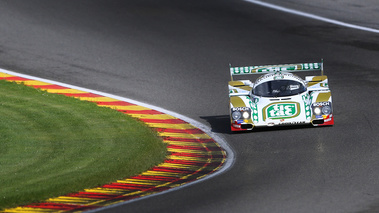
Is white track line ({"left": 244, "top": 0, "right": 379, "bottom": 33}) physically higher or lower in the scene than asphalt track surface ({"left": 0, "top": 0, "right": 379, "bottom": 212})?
higher

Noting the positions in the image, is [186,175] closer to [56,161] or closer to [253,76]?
[56,161]

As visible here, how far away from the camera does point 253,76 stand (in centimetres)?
2423

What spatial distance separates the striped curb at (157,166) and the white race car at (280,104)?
3.29 ft

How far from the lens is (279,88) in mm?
18734

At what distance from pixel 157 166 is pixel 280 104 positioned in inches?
151

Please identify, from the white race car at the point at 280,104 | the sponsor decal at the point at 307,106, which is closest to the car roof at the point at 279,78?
the white race car at the point at 280,104

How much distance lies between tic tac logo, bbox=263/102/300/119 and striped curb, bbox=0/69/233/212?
1476 millimetres

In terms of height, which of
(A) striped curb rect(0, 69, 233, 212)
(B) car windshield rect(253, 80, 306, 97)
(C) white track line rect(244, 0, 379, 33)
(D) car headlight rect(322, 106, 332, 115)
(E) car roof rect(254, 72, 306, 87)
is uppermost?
(C) white track line rect(244, 0, 379, 33)

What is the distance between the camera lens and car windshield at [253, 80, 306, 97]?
61.0ft

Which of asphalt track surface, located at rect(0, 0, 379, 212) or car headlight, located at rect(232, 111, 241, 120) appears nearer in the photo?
asphalt track surface, located at rect(0, 0, 379, 212)

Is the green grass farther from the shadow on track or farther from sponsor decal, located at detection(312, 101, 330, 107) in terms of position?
sponsor decal, located at detection(312, 101, 330, 107)

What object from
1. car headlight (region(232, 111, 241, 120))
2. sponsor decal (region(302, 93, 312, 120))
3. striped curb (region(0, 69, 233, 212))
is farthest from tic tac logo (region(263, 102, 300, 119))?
striped curb (region(0, 69, 233, 212))

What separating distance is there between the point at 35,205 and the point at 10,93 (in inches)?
396

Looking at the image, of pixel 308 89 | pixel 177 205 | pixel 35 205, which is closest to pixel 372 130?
pixel 308 89
